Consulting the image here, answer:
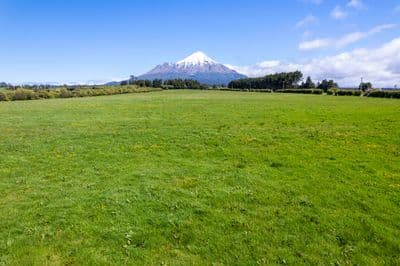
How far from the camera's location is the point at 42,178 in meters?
13.3

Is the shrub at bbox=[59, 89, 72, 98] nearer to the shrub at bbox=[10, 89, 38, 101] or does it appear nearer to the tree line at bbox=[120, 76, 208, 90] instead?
the shrub at bbox=[10, 89, 38, 101]

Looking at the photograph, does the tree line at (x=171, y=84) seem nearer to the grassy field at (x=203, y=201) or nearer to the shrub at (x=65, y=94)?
the shrub at (x=65, y=94)

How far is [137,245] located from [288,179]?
6.54 meters

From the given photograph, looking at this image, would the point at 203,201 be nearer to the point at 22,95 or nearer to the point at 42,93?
the point at 22,95

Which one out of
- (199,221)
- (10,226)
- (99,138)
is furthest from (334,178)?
A: (99,138)

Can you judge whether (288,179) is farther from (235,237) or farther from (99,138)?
(99,138)

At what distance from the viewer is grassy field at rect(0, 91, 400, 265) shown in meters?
7.98

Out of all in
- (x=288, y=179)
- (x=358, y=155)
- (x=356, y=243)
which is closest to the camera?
(x=356, y=243)

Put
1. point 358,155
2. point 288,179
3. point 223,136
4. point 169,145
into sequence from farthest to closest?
point 223,136 → point 169,145 → point 358,155 → point 288,179

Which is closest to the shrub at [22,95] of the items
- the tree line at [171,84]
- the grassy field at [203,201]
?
the grassy field at [203,201]

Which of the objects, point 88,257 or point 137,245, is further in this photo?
point 137,245

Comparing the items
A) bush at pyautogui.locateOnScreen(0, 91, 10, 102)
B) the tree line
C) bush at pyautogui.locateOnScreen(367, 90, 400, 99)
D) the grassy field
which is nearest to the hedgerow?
bush at pyautogui.locateOnScreen(0, 91, 10, 102)

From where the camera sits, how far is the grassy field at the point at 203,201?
7.98 meters

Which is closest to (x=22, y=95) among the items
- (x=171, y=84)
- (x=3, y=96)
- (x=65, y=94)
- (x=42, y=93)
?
(x=3, y=96)
